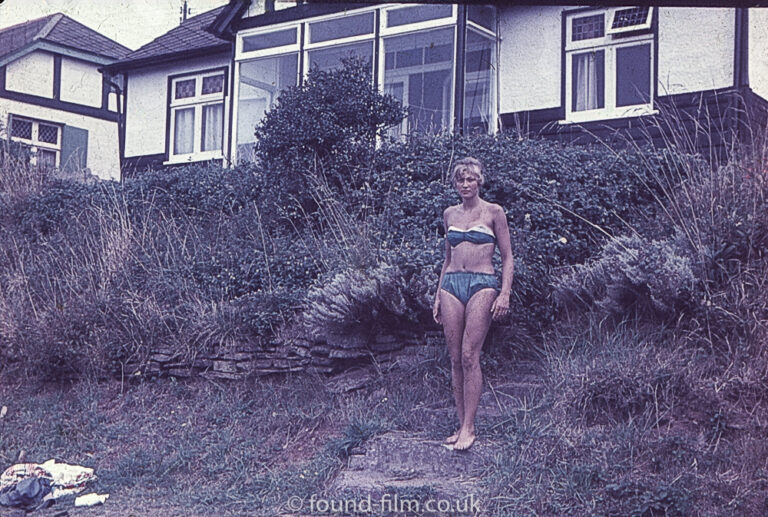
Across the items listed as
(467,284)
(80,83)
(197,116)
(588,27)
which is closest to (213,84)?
(197,116)

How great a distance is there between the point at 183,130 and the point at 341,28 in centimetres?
585

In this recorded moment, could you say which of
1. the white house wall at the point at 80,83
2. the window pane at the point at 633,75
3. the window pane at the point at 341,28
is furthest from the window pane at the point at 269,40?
the white house wall at the point at 80,83

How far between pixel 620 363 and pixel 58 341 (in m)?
6.34

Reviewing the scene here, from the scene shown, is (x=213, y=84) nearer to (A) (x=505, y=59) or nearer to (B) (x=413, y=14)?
(B) (x=413, y=14)

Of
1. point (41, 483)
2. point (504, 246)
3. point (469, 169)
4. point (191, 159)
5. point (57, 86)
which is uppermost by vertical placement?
point (57, 86)

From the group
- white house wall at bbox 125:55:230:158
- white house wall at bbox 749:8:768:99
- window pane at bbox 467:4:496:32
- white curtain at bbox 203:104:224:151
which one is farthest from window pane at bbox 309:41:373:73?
white house wall at bbox 749:8:768:99

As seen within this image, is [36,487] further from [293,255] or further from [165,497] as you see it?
[293,255]

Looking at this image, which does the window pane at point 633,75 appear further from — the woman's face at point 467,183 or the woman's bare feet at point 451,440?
the woman's bare feet at point 451,440

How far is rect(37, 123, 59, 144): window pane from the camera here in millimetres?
27812

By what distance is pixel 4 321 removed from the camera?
10.3 meters

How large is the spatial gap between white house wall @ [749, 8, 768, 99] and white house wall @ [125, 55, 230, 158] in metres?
12.4

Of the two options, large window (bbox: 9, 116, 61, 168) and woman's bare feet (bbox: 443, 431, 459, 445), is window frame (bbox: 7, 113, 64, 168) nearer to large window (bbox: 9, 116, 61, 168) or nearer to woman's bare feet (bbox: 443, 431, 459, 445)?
large window (bbox: 9, 116, 61, 168)

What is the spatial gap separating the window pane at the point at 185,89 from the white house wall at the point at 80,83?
30.0ft

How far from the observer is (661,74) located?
13.9m
